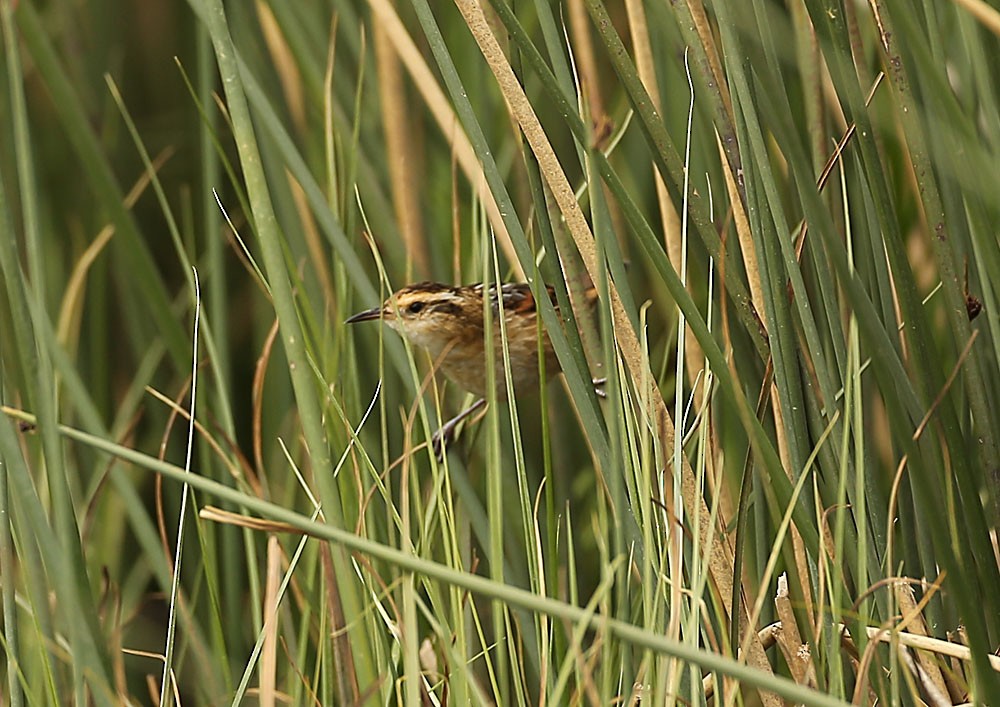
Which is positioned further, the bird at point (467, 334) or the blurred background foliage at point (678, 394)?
the bird at point (467, 334)

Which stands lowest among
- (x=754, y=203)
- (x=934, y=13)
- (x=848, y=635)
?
(x=848, y=635)

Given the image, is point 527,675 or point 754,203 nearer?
point 754,203

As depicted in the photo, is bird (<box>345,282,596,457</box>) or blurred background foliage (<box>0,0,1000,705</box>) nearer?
blurred background foliage (<box>0,0,1000,705</box>)

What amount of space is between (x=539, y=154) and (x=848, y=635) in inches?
18.1

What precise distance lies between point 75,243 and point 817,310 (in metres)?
1.59

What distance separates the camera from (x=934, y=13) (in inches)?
34.2

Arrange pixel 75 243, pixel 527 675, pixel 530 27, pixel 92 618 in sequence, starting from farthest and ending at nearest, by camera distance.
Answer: pixel 75 243
pixel 530 27
pixel 527 675
pixel 92 618

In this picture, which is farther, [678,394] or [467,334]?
[467,334]

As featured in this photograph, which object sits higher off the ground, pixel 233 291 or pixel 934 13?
pixel 934 13

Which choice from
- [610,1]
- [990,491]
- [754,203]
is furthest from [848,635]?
[610,1]

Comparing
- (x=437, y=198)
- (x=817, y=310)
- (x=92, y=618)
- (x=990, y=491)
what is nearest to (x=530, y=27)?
(x=437, y=198)

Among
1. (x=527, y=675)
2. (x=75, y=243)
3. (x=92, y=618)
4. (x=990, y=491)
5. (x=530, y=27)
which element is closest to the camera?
(x=92, y=618)

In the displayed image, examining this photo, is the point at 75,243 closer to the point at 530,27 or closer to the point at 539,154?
the point at 530,27

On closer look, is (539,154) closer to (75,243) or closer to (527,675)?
(527,675)
